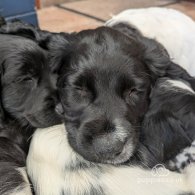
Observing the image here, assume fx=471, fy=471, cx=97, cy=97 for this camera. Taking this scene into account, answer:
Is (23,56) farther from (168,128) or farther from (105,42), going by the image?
(168,128)

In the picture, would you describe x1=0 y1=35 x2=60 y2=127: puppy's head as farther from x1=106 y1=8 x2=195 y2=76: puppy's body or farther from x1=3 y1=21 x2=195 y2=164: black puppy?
x1=106 y1=8 x2=195 y2=76: puppy's body

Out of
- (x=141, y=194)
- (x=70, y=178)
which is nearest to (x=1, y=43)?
(x=70, y=178)

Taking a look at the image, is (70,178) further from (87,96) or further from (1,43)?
(1,43)

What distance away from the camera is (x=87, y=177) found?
121 cm

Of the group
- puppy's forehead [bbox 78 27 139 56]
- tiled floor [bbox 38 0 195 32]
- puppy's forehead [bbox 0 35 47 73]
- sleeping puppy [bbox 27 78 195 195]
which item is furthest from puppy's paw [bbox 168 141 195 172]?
tiled floor [bbox 38 0 195 32]

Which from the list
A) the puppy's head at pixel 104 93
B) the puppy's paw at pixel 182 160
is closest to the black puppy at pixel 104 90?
the puppy's head at pixel 104 93

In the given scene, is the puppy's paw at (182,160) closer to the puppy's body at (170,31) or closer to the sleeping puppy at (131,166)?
the sleeping puppy at (131,166)

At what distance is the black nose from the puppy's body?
2.65 ft

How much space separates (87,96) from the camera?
4.18 ft

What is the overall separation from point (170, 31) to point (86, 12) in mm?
1267

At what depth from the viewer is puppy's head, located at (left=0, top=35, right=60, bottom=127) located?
1.36m

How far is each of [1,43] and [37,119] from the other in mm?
280

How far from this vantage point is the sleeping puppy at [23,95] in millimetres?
1339

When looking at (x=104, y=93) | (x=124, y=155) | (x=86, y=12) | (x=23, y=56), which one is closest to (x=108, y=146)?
(x=124, y=155)
